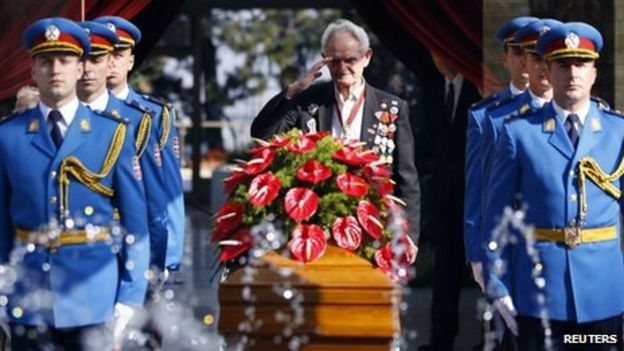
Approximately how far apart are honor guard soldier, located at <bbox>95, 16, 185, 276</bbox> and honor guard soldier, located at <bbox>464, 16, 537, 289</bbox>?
3.98 ft

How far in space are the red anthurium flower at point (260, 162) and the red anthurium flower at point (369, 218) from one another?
38cm

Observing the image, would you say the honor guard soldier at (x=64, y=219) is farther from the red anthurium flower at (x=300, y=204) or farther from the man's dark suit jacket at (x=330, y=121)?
the man's dark suit jacket at (x=330, y=121)

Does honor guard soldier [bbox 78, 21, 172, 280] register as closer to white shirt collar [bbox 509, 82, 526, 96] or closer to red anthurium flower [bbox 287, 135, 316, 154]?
red anthurium flower [bbox 287, 135, 316, 154]

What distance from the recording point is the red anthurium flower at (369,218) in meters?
7.10

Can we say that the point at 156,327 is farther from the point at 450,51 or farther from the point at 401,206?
the point at 450,51

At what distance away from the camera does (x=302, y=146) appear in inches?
285

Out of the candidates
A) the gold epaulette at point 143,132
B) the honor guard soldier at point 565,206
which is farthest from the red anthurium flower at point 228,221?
the honor guard soldier at point 565,206

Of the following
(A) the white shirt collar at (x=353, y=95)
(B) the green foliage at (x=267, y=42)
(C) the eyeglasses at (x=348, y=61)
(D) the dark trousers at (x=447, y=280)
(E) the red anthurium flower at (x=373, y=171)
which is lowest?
(D) the dark trousers at (x=447, y=280)

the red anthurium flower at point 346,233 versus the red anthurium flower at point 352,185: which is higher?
the red anthurium flower at point 352,185

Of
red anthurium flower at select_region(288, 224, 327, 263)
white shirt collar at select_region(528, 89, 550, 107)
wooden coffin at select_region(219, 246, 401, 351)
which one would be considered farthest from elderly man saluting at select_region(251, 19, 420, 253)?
wooden coffin at select_region(219, 246, 401, 351)

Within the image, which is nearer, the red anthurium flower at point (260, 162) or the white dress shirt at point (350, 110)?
the red anthurium flower at point (260, 162)

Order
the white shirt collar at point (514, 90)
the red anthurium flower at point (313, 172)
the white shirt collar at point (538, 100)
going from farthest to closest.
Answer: the white shirt collar at point (514, 90), the white shirt collar at point (538, 100), the red anthurium flower at point (313, 172)

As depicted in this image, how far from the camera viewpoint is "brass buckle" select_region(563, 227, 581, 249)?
24.0ft

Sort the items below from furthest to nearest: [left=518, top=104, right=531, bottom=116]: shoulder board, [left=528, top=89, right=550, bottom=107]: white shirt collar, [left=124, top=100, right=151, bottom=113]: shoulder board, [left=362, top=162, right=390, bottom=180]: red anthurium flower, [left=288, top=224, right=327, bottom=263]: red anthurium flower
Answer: [left=124, top=100, right=151, bottom=113]: shoulder board, [left=528, top=89, right=550, bottom=107]: white shirt collar, [left=518, top=104, right=531, bottom=116]: shoulder board, [left=362, top=162, right=390, bottom=180]: red anthurium flower, [left=288, top=224, right=327, bottom=263]: red anthurium flower
